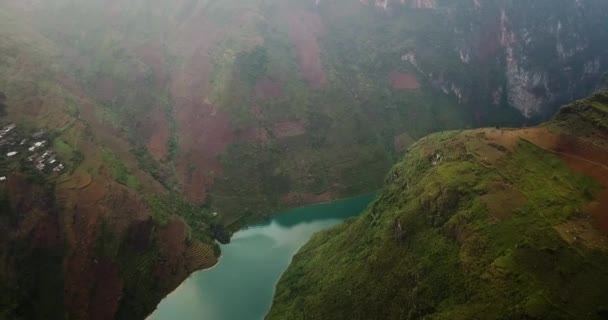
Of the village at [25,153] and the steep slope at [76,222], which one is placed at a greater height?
the village at [25,153]

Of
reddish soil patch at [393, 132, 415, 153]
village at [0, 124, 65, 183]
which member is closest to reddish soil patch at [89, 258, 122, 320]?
village at [0, 124, 65, 183]

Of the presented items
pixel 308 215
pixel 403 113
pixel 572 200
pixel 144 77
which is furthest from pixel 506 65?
pixel 572 200

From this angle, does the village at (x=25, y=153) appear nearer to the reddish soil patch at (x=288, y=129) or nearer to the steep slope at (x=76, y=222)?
the steep slope at (x=76, y=222)

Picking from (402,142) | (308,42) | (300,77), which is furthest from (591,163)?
(308,42)

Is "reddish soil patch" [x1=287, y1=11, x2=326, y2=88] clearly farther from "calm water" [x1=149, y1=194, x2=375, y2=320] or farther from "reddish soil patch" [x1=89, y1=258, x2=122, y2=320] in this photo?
"reddish soil patch" [x1=89, y1=258, x2=122, y2=320]

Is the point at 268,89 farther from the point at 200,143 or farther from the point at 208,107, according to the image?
the point at 200,143

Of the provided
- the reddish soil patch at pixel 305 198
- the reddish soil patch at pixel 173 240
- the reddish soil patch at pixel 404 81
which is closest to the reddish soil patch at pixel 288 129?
the reddish soil patch at pixel 305 198
